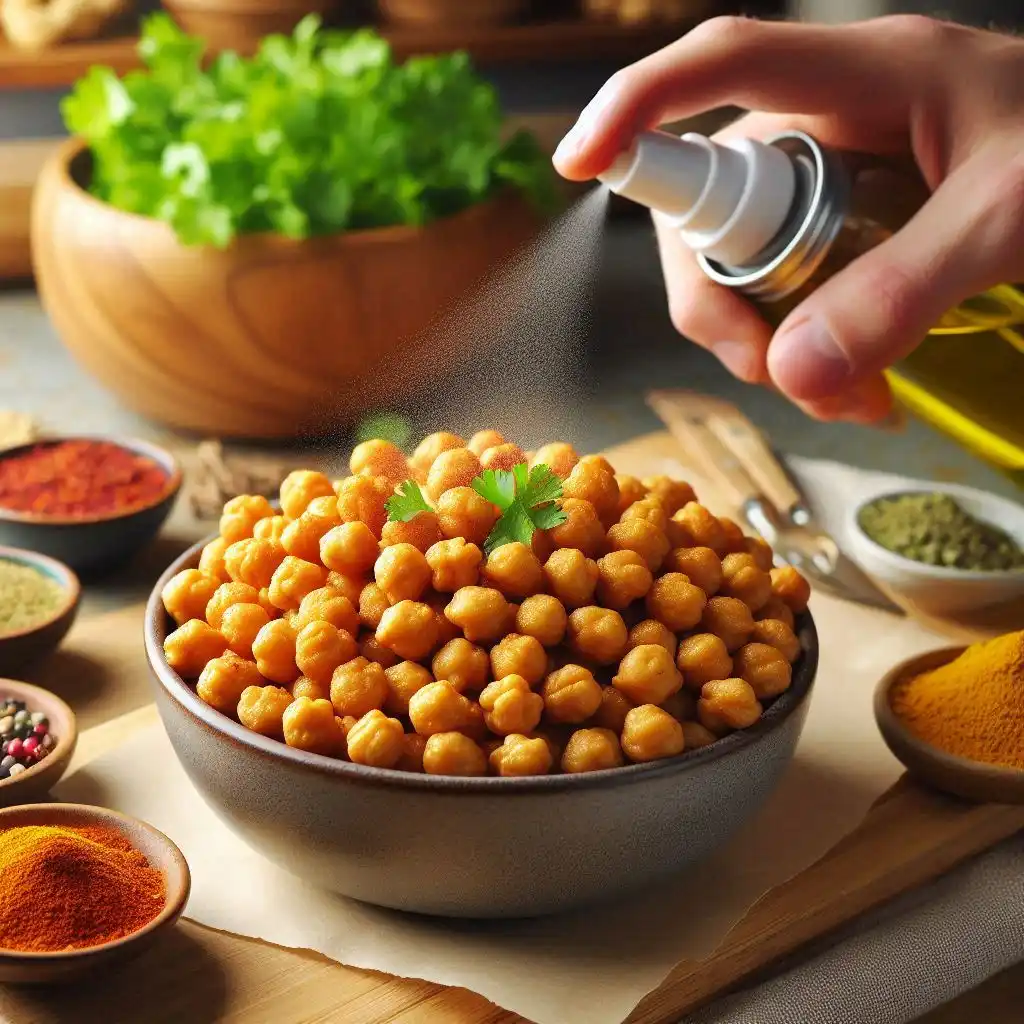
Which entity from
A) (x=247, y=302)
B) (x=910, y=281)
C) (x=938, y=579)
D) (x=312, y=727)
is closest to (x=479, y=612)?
(x=312, y=727)

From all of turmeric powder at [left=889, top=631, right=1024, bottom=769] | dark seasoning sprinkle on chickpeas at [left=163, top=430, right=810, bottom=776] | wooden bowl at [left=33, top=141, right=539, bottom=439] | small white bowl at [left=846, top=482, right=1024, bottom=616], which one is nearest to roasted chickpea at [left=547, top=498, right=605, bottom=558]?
dark seasoning sprinkle on chickpeas at [left=163, top=430, right=810, bottom=776]

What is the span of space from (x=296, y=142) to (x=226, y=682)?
42.3 inches

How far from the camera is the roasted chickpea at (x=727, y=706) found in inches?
33.5

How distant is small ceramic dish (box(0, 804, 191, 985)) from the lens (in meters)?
0.78

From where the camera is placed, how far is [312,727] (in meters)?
0.81

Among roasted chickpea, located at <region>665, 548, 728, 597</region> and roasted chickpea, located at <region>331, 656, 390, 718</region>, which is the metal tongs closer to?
roasted chickpea, located at <region>665, 548, 728, 597</region>

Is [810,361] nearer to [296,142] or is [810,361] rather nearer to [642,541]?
[642,541]

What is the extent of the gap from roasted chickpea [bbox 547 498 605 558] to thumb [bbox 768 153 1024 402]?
0.16 meters

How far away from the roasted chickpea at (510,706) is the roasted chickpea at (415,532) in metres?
0.11

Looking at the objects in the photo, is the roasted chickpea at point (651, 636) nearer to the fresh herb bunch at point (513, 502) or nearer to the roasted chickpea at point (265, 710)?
the fresh herb bunch at point (513, 502)

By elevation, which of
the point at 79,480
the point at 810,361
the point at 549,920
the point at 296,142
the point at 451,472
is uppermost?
the point at 810,361

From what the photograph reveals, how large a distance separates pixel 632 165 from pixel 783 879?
474 mm

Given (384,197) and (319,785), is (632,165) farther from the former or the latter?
(384,197)

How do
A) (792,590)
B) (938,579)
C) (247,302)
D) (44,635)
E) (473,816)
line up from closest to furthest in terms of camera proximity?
(473,816) < (792,590) < (44,635) < (938,579) < (247,302)
